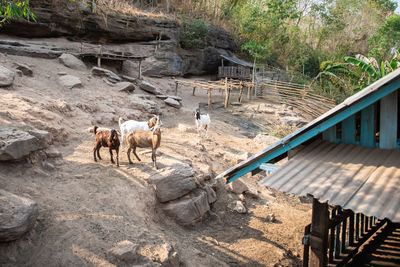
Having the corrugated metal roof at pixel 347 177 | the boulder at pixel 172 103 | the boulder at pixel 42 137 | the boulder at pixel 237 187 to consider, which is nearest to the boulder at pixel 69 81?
the boulder at pixel 172 103

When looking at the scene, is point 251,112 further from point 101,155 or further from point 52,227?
point 52,227

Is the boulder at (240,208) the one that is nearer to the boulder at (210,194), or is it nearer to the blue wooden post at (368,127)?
the boulder at (210,194)

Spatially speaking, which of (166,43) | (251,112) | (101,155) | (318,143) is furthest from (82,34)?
(318,143)

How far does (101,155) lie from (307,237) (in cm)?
613

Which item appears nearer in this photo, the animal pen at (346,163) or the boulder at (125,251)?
the animal pen at (346,163)

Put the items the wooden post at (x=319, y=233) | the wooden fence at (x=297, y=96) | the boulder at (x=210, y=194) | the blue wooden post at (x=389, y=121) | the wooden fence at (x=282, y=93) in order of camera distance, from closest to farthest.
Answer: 1. the blue wooden post at (x=389, y=121)
2. the wooden post at (x=319, y=233)
3. the boulder at (x=210, y=194)
4. the wooden fence at (x=282, y=93)
5. the wooden fence at (x=297, y=96)

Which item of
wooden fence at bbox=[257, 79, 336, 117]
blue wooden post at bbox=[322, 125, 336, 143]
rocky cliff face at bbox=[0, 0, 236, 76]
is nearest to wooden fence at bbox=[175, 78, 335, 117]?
wooden fence at bbox=[257, 79, 336, 117]

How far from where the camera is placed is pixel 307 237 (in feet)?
13.6

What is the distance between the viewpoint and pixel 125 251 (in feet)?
15.7

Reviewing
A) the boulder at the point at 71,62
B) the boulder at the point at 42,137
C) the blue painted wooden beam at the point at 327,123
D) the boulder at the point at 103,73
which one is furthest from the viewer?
the boulder at the point at 71,62

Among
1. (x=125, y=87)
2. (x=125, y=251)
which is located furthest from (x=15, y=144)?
(x=125, y=87)

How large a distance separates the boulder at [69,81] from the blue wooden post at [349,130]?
12.5m

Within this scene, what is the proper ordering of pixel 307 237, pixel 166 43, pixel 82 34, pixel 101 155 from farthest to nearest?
pixel 166 43, pixel 82 34, pixel 101 155, pixel 307 237

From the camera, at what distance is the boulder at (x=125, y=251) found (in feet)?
15.6
